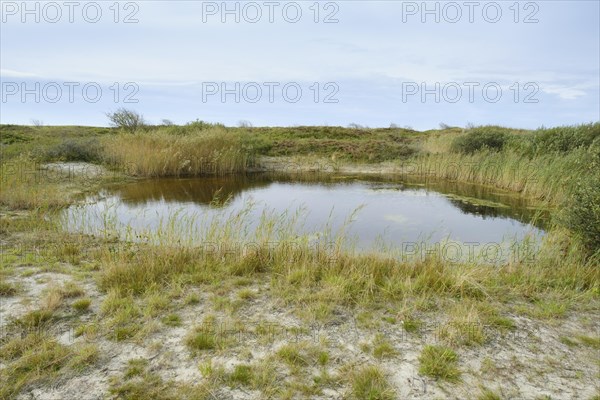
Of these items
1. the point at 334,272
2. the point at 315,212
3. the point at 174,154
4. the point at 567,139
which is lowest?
the point at 334,272

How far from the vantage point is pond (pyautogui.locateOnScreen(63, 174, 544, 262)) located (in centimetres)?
689

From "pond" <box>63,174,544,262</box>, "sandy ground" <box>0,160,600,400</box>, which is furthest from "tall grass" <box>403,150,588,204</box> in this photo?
"sandy ground" <box>0,160,600,400</box>

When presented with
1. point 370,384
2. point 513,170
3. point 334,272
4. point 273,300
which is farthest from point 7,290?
point 513,170

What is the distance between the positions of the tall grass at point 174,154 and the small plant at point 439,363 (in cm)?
1500

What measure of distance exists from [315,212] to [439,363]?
7642 mm

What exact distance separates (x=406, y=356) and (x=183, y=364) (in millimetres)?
2024

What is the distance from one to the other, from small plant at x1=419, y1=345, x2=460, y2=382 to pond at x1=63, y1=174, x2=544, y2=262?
2689 mm

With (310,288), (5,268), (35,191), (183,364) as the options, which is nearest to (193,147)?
(35,191)

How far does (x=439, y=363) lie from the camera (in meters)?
3.46

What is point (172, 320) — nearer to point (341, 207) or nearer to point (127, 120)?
point (341, 207)

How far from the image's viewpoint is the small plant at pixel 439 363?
131 inches

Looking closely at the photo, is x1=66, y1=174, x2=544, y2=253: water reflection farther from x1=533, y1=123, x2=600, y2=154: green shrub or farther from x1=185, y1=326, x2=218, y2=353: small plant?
x1=533, y1=123, x2=600, y2=154: green shrub

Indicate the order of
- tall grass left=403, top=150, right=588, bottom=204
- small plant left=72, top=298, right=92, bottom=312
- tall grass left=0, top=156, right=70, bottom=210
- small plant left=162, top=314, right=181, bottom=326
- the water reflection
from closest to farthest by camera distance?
1. small plant left=162, top=314, right=181, bottom=326
2. small plant left=72, top=298, right=92, bottom=312
3. the water reflection
4. tall grass left=0, top=156, right=70, bottom=210
5. tall grass left=403, top=150, right=588, bottom=204

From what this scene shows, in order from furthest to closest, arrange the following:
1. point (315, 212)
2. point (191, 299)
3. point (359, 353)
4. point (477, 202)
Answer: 1. point (477, 202)
2. point (315, 212)
3. point (191, 299)
4. point (359, 353)
